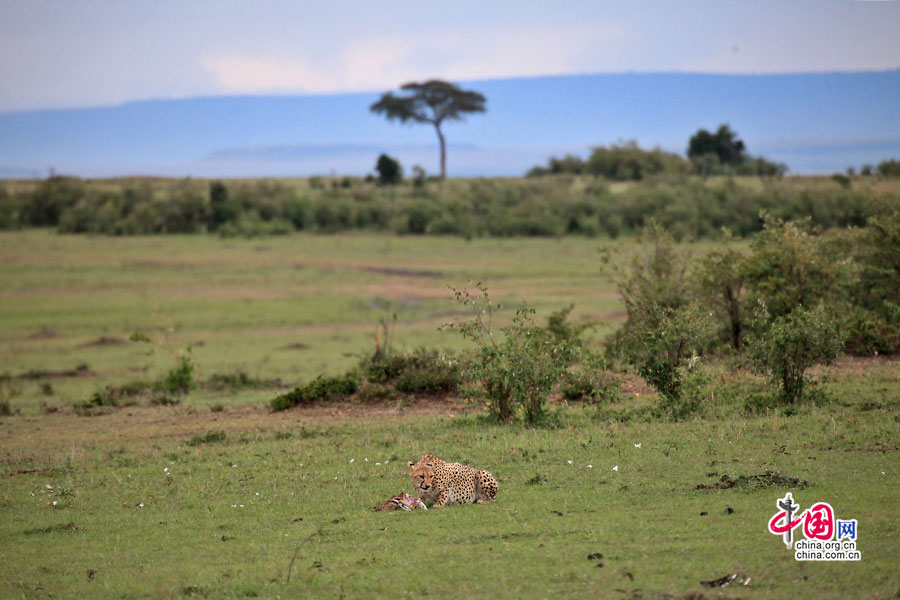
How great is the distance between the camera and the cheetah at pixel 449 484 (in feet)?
29.5

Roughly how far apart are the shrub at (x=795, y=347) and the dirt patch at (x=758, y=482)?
13.9 ft

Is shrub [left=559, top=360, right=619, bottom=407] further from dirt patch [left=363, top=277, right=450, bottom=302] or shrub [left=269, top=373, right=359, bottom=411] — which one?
dirt patch [left=363, top=277, right=450, bottom=302]

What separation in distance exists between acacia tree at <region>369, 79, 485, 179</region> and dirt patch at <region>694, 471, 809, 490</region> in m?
78.9

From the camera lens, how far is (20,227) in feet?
194

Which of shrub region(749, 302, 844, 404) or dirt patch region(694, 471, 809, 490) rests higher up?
shrub region(749, 302, 844, 404)

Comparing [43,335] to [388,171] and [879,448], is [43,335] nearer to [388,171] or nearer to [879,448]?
[879,448]

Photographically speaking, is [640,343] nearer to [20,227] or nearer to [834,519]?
[834,519]

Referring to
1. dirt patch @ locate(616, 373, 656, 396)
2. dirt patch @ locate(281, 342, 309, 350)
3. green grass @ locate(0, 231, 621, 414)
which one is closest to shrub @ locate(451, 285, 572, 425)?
dirt patch @ locate(616, 373, 656, 396)

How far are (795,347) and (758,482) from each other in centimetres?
469

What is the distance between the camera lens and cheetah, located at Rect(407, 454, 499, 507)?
8.98m

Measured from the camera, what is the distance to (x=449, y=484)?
904 cm

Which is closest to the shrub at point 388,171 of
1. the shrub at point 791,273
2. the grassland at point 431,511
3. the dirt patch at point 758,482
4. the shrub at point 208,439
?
the grassland at point 431,511

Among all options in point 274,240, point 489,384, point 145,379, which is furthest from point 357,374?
point 274,240

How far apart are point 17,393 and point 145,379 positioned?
10.1 feet
